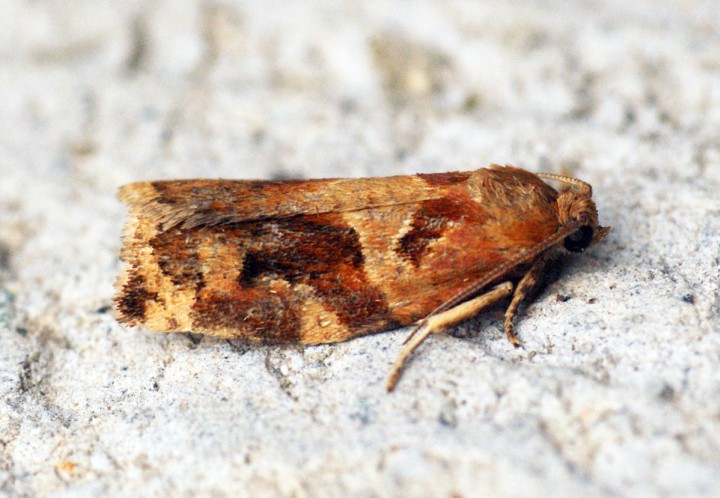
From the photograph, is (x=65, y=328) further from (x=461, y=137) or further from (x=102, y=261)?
(x=461, y=137)

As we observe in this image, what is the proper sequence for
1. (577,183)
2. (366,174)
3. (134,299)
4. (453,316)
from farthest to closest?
(366,174) < (577,183) < (134,299) < (453,316)

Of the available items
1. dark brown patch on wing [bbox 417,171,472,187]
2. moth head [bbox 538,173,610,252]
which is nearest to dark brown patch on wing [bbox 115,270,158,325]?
dark brown patch on wing [bbox 417,171,472,187]

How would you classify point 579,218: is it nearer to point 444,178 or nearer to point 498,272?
point 498,272

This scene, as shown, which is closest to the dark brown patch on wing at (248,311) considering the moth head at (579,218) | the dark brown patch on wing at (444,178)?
the dark brown patch on wing at (444,178)

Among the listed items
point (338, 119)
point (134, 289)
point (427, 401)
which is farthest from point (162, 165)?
point (427, 401)

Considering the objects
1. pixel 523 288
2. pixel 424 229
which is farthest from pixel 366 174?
pixel 523 288
